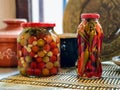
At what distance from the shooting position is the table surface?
2.06 feet

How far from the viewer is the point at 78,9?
3.59 feet

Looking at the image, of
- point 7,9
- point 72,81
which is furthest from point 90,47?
point 7,9

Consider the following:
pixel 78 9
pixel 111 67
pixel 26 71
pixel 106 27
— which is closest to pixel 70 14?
pixel 78 9

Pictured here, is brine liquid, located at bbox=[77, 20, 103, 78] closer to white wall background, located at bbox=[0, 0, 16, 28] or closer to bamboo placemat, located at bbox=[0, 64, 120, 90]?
bamboo placemat, located at bbox=[0, 64, 120, 90]

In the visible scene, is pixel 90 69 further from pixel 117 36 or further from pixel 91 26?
pixel 117 36

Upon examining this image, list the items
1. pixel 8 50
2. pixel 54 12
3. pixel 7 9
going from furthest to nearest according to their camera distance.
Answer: pixel 54 12 < pixel 7 9 < pixel 8 50

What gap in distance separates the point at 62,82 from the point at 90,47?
0.13 meters

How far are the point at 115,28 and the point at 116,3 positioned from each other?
0.09 metres

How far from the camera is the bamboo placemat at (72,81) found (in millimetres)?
636

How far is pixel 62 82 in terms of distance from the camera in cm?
68

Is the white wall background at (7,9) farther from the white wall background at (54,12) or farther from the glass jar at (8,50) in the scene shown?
the glass jar at (8,50)

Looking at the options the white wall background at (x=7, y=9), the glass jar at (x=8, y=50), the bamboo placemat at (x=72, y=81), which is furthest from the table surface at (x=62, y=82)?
the white wall background at (x=7, y=9)

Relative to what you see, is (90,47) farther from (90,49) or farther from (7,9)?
(7,9)

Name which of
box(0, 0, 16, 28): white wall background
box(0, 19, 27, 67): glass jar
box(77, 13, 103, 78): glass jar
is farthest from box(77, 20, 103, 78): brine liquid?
box(0, 0, 16, 28): white wall background
